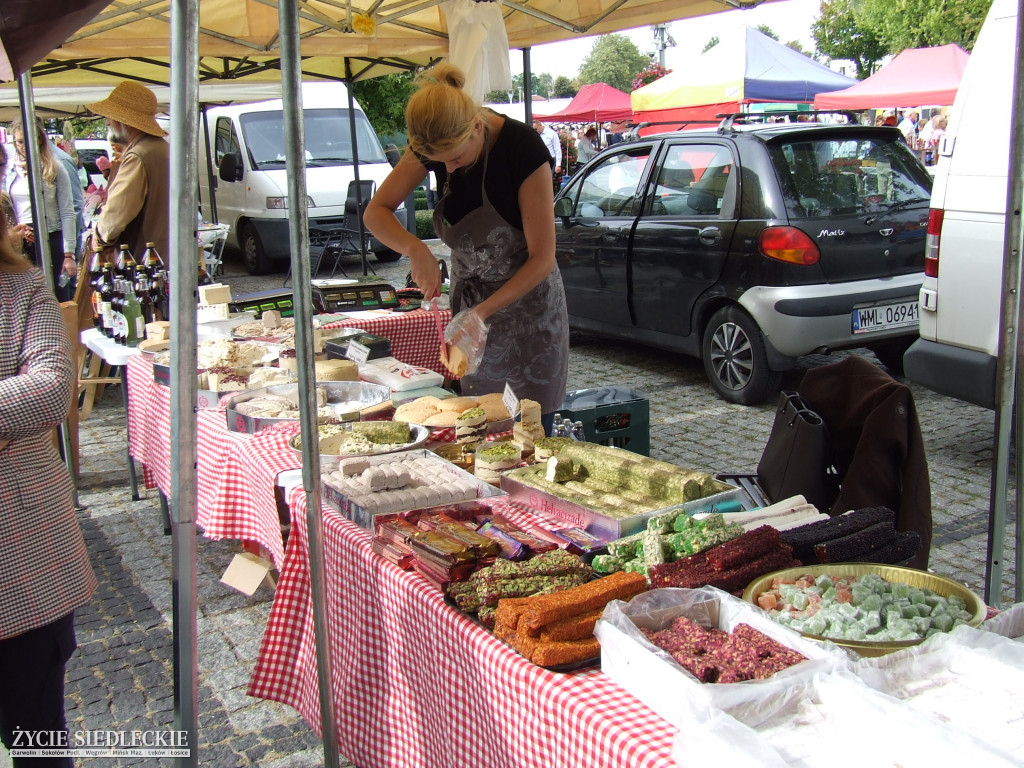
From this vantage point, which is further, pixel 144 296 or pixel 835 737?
pixel 144 296

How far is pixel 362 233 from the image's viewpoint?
1103cm

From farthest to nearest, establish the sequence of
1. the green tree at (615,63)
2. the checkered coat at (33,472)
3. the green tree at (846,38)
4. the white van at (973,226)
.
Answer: the green tree at (615,63), the green tree at (846,38), the white van at (973,226), the checkered coat at (33,472)

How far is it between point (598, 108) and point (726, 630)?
2536 cm

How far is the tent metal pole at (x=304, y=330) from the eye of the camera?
1.90m

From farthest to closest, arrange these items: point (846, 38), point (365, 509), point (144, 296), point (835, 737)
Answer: point (846, 38) → point (144, 296) → point (365, 509) → point (835, 737)

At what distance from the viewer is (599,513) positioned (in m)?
2.19

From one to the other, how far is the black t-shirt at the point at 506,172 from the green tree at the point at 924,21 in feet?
98.4

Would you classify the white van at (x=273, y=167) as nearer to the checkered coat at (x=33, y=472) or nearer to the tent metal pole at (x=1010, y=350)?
the checkered coat at (x=33, y=472)

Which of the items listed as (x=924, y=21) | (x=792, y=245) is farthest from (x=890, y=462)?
(x=924, y=21)

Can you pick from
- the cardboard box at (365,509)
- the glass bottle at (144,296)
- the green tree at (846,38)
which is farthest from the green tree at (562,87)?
the cardboard box at (365,509)

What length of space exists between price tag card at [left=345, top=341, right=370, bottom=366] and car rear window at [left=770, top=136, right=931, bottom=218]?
3281 millimetres

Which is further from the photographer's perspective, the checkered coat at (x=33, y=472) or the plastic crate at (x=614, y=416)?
the plastic crate at (x=614, y=416)

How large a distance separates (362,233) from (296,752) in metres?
8.82

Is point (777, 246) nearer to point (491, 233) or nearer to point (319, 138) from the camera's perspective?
point (491, 233)
